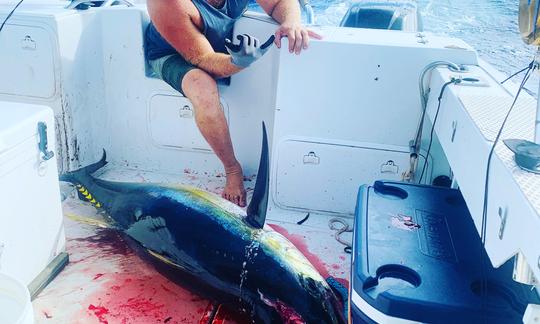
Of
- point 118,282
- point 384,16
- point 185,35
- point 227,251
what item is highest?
point 384,16

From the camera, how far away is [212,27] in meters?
2.86

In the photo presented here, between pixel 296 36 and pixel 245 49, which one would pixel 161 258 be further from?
pixel 296 36

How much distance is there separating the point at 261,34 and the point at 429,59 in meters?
1.00

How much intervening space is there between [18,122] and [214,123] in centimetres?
117

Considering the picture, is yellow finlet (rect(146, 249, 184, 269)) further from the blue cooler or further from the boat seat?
the boat seat

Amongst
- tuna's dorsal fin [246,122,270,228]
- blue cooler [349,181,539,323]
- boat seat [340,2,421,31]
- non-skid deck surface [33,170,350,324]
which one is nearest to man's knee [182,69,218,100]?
non-skid deck surface [33,170,350,324]

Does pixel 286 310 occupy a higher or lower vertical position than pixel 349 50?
lower

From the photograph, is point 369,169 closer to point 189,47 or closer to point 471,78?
point 471,78

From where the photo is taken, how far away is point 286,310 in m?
1.58

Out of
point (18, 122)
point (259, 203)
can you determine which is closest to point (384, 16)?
point (259, 203)

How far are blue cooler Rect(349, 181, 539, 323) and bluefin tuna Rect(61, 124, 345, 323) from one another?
0.19 m

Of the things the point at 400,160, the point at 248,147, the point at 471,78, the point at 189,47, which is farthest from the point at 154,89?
the point at 471,78

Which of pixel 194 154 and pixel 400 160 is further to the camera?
pixel 194 154

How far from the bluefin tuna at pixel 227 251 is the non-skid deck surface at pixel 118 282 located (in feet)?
0.32
